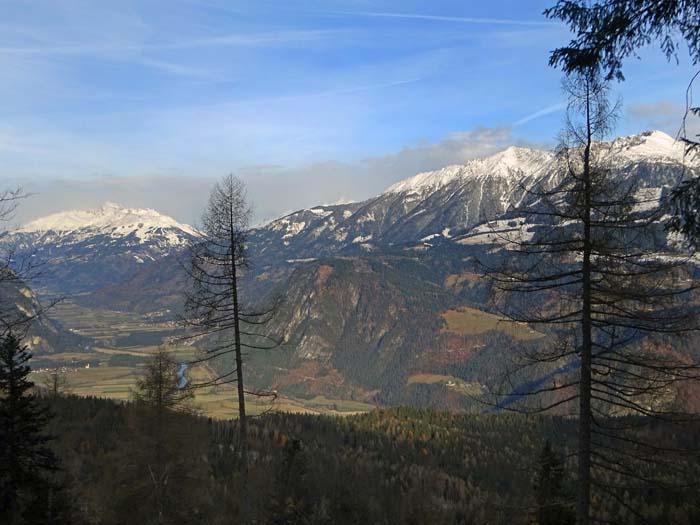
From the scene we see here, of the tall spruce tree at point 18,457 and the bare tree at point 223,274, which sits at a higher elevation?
the bare tree at point 223,274

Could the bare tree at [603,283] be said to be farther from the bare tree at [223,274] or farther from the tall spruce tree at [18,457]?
the tall spruce tree at [18,457]

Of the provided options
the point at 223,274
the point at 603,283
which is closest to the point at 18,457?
the point at 223,274

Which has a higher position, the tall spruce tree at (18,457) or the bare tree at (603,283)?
the bare tree at (603,283)

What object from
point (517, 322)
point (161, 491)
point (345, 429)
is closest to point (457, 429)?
point (345, 429)

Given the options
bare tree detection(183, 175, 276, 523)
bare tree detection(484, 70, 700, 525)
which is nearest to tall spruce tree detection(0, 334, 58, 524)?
bare tree detection(183, 175, 276, 523)

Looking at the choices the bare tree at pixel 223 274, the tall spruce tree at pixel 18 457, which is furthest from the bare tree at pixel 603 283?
the tall spruce tree at pixel 18 457

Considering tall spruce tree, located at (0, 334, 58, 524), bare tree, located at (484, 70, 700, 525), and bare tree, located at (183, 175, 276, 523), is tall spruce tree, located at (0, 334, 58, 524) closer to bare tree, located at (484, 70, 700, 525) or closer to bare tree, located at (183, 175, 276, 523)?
bare tree, located at (183, 175, 276, 523)

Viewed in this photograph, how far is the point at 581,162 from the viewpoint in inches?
679

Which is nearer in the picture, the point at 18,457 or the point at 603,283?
the point at 603,283

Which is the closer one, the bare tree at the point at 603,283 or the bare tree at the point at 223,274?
the bare tree at the point at 603,283

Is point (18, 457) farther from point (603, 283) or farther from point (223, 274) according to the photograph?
point (603, 283)

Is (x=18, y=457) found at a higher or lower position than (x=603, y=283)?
lower

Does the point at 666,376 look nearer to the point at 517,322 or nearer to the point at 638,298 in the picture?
the point at 638,298

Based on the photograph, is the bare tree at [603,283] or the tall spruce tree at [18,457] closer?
the bare tree at [603,283]
